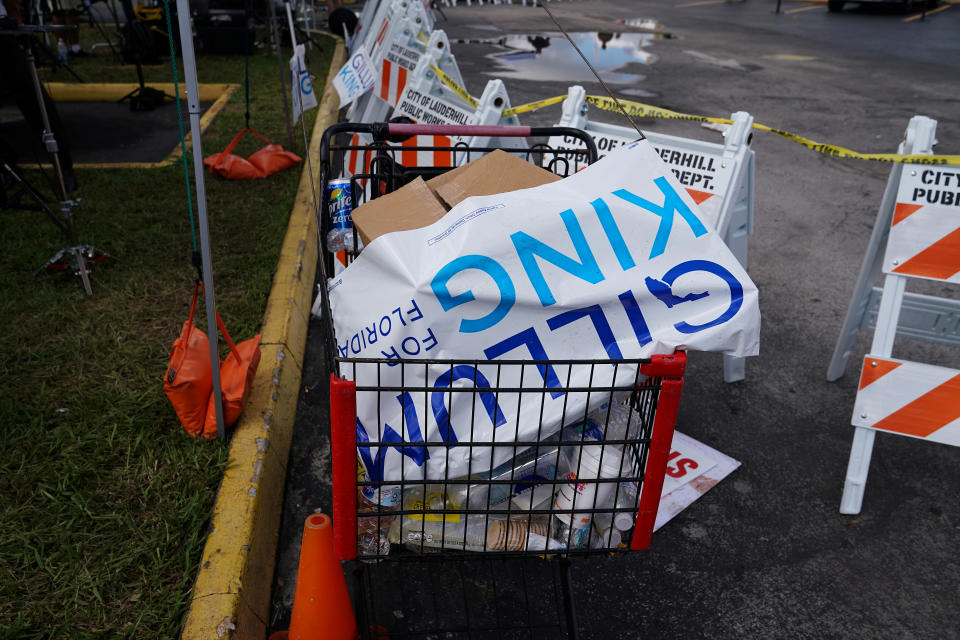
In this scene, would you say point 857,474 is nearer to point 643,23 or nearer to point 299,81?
point 299,81

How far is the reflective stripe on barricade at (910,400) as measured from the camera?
3.04m

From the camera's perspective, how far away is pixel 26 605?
2.38 metres

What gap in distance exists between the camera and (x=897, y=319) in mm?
3293

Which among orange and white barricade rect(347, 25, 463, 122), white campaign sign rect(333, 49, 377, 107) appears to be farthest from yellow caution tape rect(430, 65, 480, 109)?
white campaign sign rect(333, 49, 377, 107)

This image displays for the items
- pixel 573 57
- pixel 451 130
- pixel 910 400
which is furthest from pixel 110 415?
pixel 573 57

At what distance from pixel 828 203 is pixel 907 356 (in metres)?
2.74

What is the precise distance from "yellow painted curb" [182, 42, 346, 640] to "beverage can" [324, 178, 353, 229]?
135 mm

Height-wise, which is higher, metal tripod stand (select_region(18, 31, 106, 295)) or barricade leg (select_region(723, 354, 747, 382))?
metal tripod stand (select_region(18, 31, 106, 295))

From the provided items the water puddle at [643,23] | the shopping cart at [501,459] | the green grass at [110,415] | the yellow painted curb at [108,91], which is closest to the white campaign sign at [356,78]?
the green grass at [110,415]

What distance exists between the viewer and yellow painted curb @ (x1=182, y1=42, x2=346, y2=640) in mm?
2402

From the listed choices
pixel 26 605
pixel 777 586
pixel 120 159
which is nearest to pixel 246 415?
pixel 26 605

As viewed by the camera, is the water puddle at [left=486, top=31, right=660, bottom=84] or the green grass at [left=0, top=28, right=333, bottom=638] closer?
the green grass at [left=0, top=28, right=333, bottom=638]

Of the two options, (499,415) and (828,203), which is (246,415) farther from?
(828,203)

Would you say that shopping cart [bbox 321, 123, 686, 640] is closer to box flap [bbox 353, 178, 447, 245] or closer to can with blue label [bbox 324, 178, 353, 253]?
box flap [bbox 353, 178, 447, 245]
